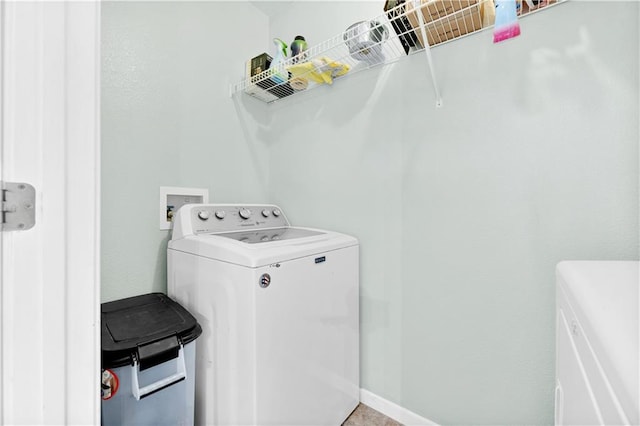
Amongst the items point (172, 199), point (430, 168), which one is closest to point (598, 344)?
point (430, 168)

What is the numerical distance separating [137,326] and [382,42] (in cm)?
159

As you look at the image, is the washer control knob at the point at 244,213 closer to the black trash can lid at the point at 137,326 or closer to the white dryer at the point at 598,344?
the black trash can lid at the point at 137,326

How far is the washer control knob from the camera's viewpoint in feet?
5.27

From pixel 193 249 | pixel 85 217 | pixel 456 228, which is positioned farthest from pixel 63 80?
pixel 456 228

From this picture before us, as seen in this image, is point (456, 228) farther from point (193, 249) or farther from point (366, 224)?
point (193, 249)

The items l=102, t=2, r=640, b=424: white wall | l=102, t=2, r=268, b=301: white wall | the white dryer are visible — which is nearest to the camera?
the white dryer

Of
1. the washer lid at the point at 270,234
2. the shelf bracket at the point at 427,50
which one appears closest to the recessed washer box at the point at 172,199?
the washer lid at the point at 270,234

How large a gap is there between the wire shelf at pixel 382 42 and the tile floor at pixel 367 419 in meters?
1.62

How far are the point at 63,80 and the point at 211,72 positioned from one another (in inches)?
52.3

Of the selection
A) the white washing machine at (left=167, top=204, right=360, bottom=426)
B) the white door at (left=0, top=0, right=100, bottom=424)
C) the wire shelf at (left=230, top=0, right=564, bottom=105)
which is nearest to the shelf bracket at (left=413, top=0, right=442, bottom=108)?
the wire shelf at (left=230, top=0, right=564, bottom=105)

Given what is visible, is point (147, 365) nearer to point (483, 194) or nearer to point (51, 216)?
point (51, 216)

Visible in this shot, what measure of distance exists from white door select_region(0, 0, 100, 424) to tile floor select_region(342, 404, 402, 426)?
4.14 feet

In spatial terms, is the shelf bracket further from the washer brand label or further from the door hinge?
the door hinge

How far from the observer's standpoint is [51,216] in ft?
1.69
